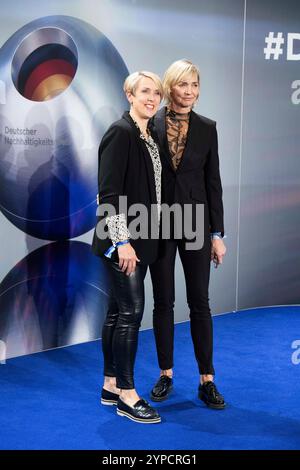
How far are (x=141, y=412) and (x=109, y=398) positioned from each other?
0.85ft

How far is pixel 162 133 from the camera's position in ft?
9.18

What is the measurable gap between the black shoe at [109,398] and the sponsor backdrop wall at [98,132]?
34.8 inches

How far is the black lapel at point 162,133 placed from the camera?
109 inches

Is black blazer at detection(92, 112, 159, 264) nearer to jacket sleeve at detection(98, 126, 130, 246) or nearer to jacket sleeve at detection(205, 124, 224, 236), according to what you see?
jacket sleeve at detection(98, 126, 130, 246)

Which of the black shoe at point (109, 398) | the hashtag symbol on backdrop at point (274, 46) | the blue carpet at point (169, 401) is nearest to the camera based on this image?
the blue carpet at point (169, 401)

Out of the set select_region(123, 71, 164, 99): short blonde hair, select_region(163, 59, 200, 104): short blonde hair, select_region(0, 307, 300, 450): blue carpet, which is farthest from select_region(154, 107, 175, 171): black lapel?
select_region(0, 307, 300, 450): blue carpet

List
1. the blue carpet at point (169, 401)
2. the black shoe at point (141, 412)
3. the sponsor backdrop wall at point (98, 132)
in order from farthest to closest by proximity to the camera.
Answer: the sponsor backdrop wall at point (98, 132)
the black shoe at point (141, 412)
the blue carpet at point (169, 401)

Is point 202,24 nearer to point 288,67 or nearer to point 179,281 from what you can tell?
point 288,67

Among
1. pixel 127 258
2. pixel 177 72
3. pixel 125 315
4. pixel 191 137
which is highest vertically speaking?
pixel 177 72

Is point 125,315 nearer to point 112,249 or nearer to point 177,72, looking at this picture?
point 112,249

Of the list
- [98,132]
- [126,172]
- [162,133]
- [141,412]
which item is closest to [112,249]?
[126,172]

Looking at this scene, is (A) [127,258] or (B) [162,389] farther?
(B) [162,389]

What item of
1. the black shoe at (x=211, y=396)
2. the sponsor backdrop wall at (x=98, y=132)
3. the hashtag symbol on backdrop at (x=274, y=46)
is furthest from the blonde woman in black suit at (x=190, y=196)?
the hashtag symbol on backdrop at (x=274, y=46)

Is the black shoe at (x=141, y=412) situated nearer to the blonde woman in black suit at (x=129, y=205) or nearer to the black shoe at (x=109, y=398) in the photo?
the blonde woman in black suit at (x=129, y=205)
